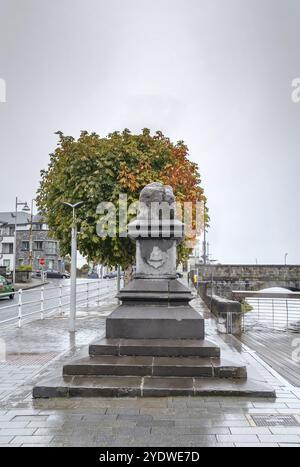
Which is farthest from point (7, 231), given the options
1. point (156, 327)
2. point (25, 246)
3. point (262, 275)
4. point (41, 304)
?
point (156, 327)

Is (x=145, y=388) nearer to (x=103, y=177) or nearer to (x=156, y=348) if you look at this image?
(x=156, y=348)

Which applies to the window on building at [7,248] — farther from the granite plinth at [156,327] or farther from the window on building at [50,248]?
the granite plinth at [156,327]

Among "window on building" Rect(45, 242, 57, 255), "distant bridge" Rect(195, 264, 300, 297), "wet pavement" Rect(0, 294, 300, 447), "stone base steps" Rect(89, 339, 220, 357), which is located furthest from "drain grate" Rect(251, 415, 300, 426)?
"window on building" Rect(45, 242, 57, 255)

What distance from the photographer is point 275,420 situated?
4.39 meters

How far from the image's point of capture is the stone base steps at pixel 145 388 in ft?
17.0

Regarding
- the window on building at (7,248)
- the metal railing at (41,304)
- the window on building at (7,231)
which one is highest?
the window on building at (7,231)

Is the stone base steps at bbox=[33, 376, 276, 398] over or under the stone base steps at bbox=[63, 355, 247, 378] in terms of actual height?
under

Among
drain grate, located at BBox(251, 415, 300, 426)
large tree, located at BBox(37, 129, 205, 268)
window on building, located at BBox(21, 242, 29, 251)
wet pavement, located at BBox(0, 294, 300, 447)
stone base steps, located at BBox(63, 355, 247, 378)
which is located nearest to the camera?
wet pavement, located at BBox(0, 294, 300, 447)

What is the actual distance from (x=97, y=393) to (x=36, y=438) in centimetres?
137

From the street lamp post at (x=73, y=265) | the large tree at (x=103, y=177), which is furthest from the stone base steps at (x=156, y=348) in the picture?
the large tree at (x=103, y=177)

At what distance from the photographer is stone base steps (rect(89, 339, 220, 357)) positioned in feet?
19.9

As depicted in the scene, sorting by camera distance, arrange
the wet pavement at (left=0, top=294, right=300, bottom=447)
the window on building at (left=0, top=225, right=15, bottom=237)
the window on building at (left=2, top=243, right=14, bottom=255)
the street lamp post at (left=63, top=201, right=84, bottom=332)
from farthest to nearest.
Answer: the window on building at (left=2, top=243, right=14, bottom=255)
the window on building at (left=0, top=225, right=15, bottom=237)
the street lamp post at (left=63, top=201, right=84, bottom=332)
the wet pavement at (left=0, top=294, right=300, bottom=447)

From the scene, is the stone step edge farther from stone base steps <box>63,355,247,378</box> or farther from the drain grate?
the drain grate

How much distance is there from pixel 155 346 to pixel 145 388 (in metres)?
0.99
